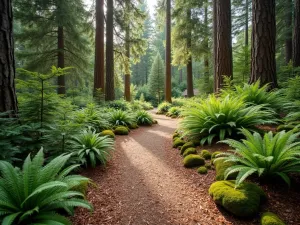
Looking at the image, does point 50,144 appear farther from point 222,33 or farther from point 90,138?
point 222,33

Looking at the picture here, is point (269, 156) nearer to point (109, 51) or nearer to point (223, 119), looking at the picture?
point (223, 119)

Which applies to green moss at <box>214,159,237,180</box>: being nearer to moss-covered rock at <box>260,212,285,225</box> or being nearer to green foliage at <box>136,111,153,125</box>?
moss-covered rock at <box>260,212,285,225</box>

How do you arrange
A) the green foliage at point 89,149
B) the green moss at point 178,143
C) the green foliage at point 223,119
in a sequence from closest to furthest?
the green foliage at point 89,149 < the green foliage at point 223,119 < the green moss at point 178,143

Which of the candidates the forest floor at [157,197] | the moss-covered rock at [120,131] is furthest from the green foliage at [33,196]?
the moss-covered rock at [120,131]

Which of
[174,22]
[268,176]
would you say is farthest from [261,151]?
[174,22]

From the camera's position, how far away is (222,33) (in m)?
7.01

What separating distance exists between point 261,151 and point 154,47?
48.1 metres

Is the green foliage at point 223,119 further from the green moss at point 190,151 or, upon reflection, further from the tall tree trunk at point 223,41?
the tall tree trunk at point 223,41

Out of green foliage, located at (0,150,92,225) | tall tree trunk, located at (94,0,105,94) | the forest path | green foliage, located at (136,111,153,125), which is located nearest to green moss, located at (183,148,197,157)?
the forest path

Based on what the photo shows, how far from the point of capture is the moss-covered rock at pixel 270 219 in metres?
2.16

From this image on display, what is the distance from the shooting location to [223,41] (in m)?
7.03

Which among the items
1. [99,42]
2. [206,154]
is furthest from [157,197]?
[99,42]

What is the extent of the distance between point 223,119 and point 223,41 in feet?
12.9

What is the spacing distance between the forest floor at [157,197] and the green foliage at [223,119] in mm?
422
